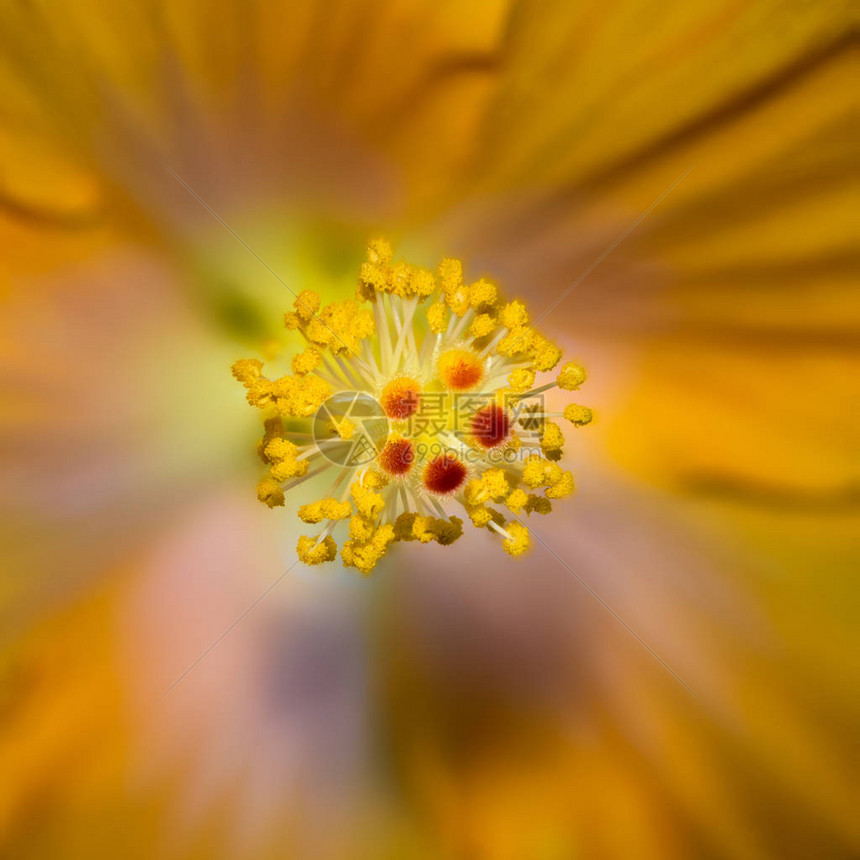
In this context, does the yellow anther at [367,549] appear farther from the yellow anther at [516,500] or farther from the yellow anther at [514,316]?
the yellow anther at [514,316]

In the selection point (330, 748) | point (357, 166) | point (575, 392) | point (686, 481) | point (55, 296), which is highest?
point (357, 166)

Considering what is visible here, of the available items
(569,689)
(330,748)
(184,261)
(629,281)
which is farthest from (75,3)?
(569,689)

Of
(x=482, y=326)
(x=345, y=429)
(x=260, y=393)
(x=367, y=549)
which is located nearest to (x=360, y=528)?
(x=367, y=549)

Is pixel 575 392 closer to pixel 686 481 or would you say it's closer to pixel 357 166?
pixel 686 481

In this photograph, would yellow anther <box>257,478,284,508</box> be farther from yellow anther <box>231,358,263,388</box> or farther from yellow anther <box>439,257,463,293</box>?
yellow anther <box>439,257,463,293</box>

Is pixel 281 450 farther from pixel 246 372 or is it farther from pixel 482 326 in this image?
pixel 482 326
